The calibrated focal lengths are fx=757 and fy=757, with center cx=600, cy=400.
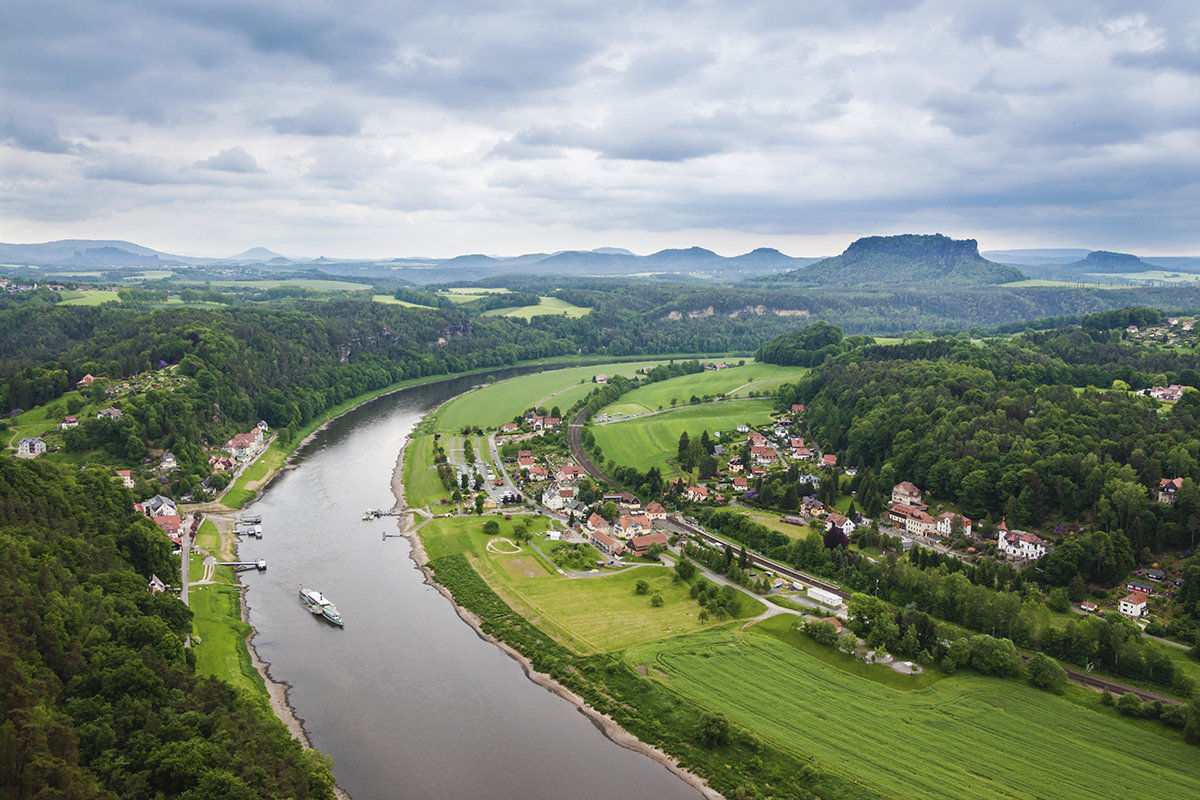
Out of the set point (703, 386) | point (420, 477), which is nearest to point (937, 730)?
point (420, 477)

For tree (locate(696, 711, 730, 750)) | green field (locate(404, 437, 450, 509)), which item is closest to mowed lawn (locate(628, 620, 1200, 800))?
tree (locate(696, 711, 730, 750))

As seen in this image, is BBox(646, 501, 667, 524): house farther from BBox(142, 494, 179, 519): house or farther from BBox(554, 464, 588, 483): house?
BBox(142, 494, 179, 519): house

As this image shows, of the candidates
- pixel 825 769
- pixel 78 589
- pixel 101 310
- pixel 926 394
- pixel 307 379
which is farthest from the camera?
pixel 101 310

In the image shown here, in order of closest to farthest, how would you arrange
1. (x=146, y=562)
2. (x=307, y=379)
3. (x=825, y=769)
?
(x=825, y=769), (x=146, y=562), (x=307, y=379)

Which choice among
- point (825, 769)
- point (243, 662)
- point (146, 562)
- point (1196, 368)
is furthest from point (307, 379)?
point (1196, 368)

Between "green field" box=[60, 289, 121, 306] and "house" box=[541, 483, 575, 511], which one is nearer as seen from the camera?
"house" box=[541, 483, 575, 511]

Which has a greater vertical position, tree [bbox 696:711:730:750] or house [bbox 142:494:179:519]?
house [bbox 142:494:179:519]

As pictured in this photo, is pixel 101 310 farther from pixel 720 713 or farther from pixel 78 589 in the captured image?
pixel 720 713
